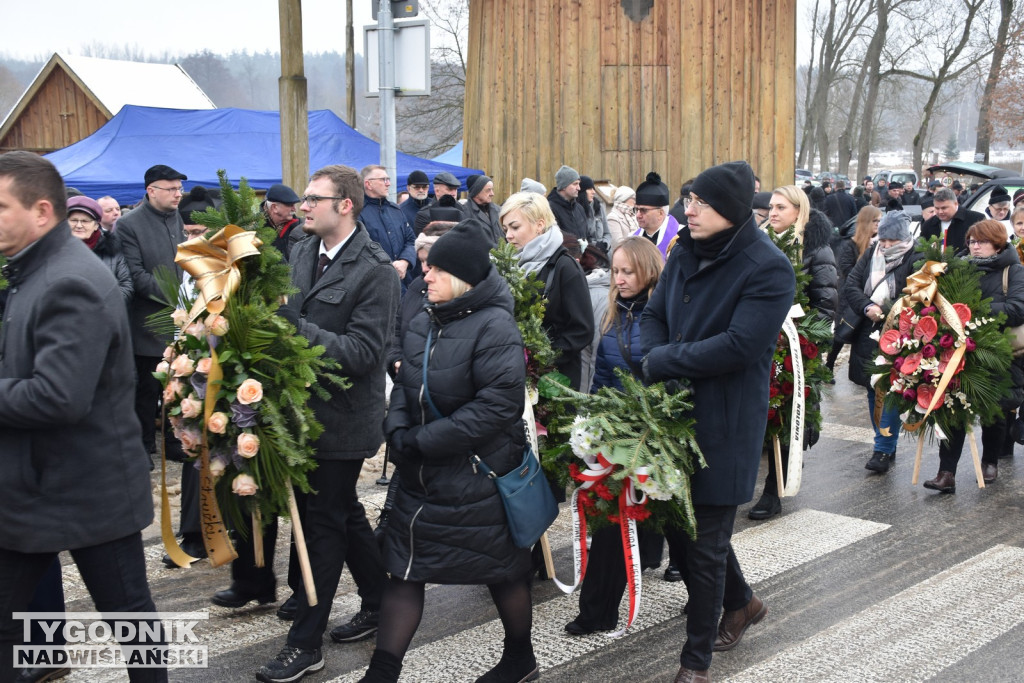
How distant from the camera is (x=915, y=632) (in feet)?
16.9

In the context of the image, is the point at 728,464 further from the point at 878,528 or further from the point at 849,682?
the point at 878,528

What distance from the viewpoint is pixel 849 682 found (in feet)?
15.1

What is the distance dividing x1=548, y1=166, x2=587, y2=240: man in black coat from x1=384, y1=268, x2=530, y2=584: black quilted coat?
7.43m

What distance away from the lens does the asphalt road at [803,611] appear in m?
4.76

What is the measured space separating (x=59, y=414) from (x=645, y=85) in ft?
Result: 47.2

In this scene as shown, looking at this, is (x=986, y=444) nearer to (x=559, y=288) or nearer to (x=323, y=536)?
(x=559, y=288)

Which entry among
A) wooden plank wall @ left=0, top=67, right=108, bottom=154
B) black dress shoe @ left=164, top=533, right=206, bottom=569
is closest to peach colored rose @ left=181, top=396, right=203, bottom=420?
black dress shoe @ left=164, top=533, right=206, bottom=569

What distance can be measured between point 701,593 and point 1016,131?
4190cm

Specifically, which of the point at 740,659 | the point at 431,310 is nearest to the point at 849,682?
the point at 740,659

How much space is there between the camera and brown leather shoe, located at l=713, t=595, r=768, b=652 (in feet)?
16.1

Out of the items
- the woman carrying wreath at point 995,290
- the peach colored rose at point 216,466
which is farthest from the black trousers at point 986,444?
the peach colored rose at point 216,466

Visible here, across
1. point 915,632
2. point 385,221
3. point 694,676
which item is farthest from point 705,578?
point 385,221

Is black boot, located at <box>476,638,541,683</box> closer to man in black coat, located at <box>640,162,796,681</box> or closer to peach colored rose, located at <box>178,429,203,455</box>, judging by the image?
man in black coat, located at <box>640,162,796,681</box>

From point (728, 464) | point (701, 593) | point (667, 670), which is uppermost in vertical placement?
point (728, 464)
